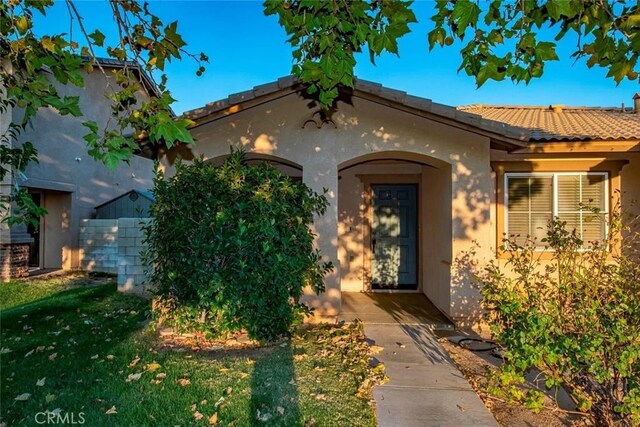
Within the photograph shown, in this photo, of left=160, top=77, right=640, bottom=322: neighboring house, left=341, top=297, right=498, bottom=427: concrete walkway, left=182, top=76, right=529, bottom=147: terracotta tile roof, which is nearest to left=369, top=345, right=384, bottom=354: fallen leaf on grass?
left=341, top=297, right=498, bottom=427: concrete walkway

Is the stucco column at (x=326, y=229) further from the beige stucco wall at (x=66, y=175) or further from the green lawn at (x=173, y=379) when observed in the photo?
the beige stucco wall at (x=66, y=175)

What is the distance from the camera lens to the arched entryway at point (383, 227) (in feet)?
Result: 32.0

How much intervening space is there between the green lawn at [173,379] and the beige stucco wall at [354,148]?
2032 millimetres

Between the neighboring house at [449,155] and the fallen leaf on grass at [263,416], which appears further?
the neighboring house at [449,155]

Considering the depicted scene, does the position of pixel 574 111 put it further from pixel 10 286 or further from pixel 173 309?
pixel 10 286

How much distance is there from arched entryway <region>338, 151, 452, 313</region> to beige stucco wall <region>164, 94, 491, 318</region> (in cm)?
217

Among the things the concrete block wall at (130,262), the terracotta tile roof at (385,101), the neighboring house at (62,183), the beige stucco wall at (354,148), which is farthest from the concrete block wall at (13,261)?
the terracotta tile roof at (385,101)

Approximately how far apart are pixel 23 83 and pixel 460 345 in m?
6.20

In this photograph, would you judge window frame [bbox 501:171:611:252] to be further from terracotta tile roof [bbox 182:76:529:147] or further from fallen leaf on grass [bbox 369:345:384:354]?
fallen leaf on grass [bbox 369:345:384:354]

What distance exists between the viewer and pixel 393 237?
1015 centimetres

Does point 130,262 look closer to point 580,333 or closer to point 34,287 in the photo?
point 34,287

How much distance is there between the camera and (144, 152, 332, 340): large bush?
17.4 ft

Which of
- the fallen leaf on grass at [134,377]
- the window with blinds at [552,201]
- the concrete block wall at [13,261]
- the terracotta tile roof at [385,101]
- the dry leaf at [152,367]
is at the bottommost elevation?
the fallen leaf on grass at [134,377]

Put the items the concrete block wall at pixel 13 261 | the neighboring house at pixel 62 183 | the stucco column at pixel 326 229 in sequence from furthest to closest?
the neighboring house at pixel 62 183
the concrete block wall at pixel 13 261
the stucco column at pixel 326 229
